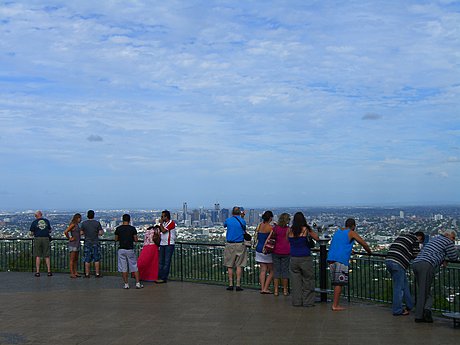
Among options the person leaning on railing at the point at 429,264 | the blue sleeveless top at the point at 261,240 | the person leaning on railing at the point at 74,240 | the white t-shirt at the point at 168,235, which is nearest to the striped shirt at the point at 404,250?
the person leaning on railing at the point at 429,264

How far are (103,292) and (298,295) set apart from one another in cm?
467

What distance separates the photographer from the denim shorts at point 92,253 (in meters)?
15.7

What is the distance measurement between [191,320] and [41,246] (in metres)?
7.49

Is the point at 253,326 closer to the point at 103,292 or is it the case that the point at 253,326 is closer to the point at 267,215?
the point at 267,215

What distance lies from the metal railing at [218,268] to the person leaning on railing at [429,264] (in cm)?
45

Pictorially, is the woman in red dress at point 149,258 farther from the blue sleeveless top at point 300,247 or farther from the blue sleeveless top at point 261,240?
the blue sleeveless top at point 300,247

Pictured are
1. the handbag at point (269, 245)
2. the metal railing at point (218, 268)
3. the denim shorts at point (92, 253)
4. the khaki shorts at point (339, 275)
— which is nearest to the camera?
the metal railing at point (218, 268)

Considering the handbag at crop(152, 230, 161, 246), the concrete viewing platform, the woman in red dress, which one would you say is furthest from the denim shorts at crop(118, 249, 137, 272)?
the woman in red dress

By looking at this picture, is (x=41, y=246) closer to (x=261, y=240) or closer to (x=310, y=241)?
(x=261, y=240)

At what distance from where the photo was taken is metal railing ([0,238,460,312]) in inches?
404

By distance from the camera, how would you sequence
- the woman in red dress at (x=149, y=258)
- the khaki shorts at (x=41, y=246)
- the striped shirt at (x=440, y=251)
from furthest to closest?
the khaki shorts at (x=41, y=246)
the woman in red dress at (x=149, y=258)
the striped shirt at (x=440, y=251)

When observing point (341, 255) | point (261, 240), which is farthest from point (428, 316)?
point (261, 240)

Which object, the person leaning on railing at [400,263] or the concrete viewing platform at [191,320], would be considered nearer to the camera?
the concrete viewing platform at [191,320]

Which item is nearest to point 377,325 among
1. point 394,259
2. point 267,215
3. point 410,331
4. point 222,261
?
point 410,331
